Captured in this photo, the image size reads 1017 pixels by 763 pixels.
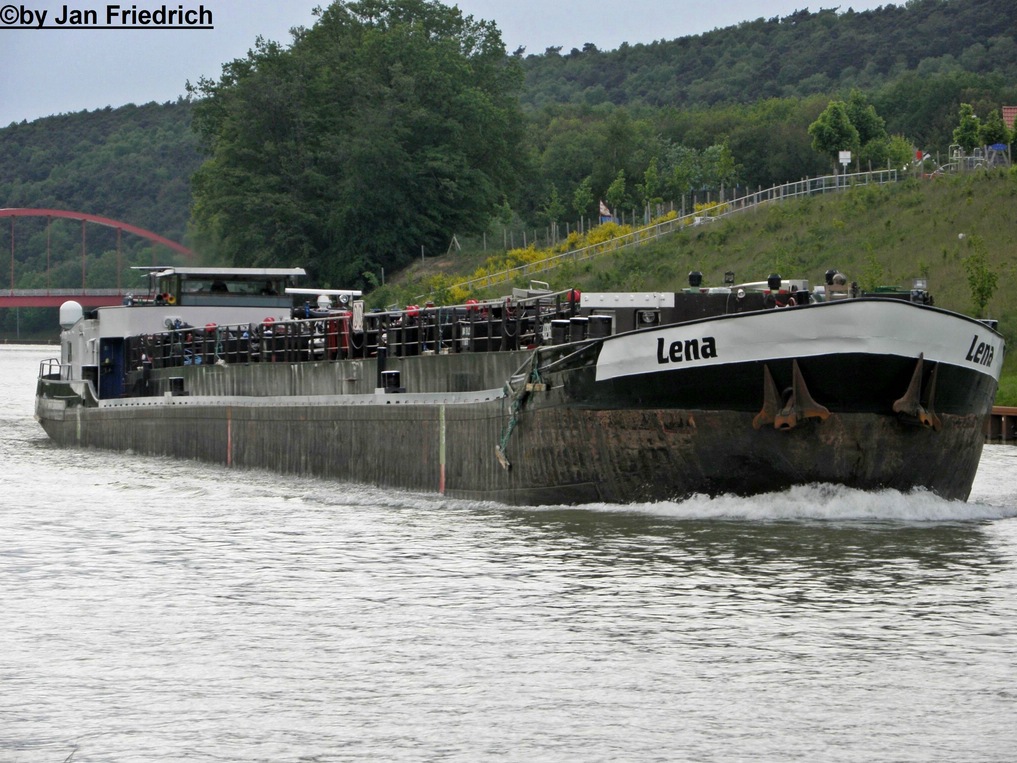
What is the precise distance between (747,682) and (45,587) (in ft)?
28.4

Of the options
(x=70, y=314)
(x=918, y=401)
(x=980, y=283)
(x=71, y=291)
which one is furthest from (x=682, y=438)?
(x=71, y=291)

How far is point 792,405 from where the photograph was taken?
2025cm

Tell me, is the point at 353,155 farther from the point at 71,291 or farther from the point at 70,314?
the point at 70,314

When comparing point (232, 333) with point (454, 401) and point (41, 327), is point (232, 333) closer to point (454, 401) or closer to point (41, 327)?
point (454, 401)

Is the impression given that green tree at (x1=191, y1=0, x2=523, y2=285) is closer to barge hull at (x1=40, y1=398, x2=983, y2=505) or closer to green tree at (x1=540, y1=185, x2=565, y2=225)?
green tree at (x1=540, y1=185, x2=565, y2=225)

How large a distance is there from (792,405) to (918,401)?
171 cm

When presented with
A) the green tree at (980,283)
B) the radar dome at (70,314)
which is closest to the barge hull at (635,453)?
the radar dome at (70,314)

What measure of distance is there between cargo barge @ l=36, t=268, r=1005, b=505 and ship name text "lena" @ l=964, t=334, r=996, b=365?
0.04 meters

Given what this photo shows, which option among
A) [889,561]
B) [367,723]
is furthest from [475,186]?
[367,723]

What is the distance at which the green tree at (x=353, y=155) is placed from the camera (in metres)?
94.8

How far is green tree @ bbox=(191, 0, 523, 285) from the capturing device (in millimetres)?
94812

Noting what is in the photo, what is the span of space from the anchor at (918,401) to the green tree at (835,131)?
66.7 metres

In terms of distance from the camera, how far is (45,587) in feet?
58.3

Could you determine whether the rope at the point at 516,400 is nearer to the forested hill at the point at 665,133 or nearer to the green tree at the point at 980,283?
the green tree at the point at 980,283
